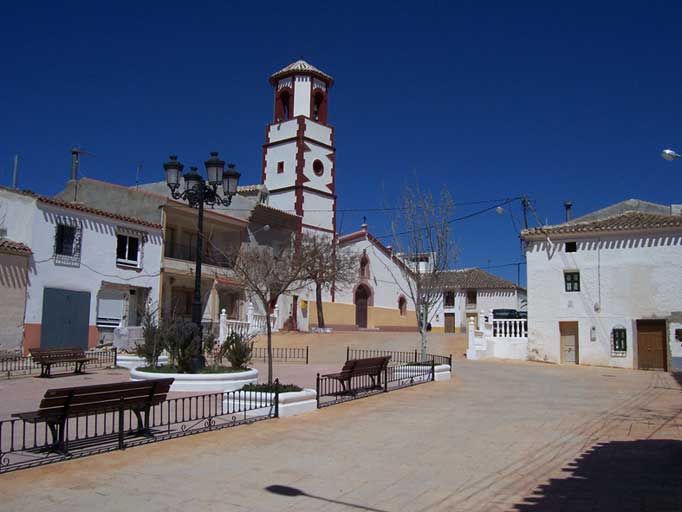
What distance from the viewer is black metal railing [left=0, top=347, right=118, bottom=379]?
1836 centimetres

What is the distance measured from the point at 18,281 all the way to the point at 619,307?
21.9 m

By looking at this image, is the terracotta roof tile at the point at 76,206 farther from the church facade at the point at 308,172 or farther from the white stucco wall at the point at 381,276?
the white stucco wall at the point at 381,276

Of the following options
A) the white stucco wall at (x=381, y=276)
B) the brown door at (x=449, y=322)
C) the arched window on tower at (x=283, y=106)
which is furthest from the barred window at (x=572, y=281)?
the brown door at (x=449, y=322)

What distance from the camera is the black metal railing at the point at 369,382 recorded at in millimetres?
13484

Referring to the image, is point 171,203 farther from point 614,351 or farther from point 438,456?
point 438,456

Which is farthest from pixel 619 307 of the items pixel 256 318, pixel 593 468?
pixel 593 468

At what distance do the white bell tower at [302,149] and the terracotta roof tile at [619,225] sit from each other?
17.2 meters

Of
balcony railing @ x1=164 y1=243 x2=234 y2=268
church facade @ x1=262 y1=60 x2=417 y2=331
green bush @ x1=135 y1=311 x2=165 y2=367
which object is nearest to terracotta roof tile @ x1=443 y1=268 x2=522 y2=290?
church facade @ x1=262 y1=60 x2=417 y2=331

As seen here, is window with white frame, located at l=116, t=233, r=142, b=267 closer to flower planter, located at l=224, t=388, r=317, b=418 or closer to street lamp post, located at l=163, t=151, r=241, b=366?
street lamp post, located at l=163, t=151, r=241, b=366

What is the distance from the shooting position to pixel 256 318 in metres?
32.0

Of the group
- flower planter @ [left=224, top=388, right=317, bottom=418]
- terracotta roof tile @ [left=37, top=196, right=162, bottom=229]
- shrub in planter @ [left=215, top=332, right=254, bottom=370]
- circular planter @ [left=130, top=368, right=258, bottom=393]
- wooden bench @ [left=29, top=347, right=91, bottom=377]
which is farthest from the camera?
terracotta roof tile @ [left=37, top=196, right=162, bottom=229]

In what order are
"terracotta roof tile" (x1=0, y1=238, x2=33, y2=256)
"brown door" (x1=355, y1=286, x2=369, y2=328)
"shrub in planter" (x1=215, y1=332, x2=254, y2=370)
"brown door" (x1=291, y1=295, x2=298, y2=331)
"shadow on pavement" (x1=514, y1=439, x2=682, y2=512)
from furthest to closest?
"brown door" (x1=355, y1=286, x2=369, y2=328) < "brown door" (x1=291, y1=295, x2=298, y2=331) < "terracotta roof tile" (x1=0, y1=238, x2=33, y2=256) < "shrub in planter" (x1=215, y1=332, x2=254, y2=370) < "shadow on pavement" (x1=514, y1=439, x2=682, y2=512)

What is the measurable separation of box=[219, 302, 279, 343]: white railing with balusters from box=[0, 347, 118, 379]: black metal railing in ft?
17.4

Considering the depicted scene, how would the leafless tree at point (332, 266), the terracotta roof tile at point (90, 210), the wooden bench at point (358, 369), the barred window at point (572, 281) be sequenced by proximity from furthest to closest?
the leafless tree at point (332, 266)
the barred window at point (572, 281)
the terracotta roof tile at point (90, 210)
the wooden bench at point (358, 369)
